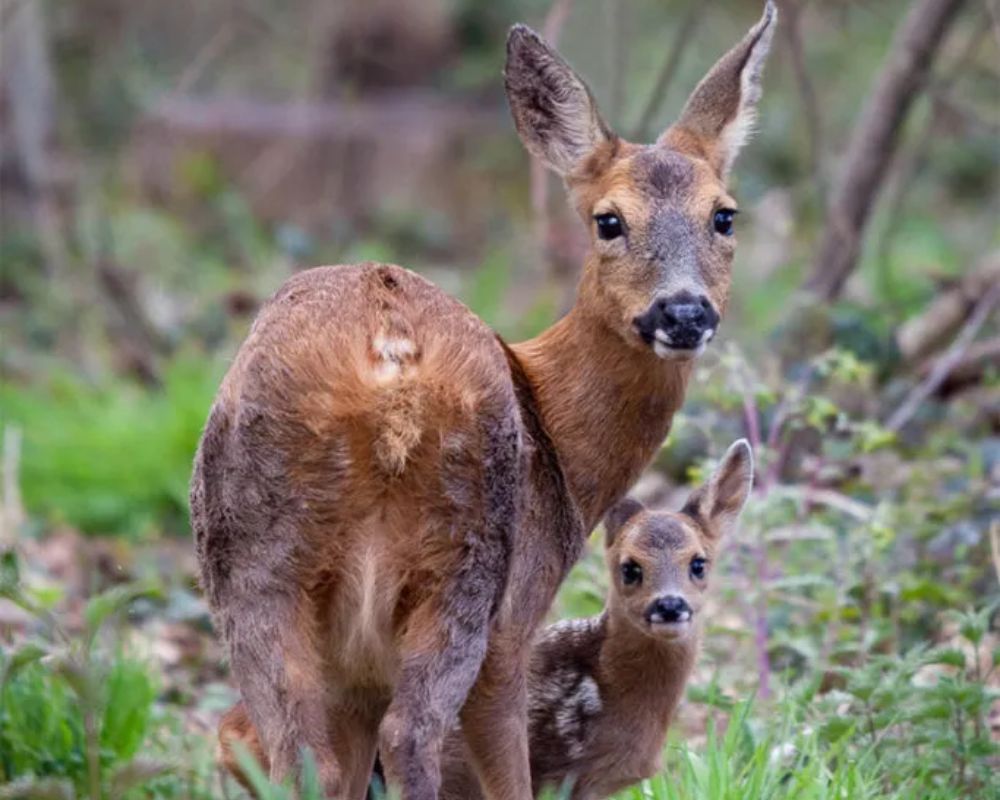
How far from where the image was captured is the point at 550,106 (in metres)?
5.50

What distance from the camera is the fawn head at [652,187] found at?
16.2ft

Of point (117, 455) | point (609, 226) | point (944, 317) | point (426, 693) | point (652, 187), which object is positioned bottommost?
point (117, 455)

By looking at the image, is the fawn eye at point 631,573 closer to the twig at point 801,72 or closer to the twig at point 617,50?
the twig at point 801,72

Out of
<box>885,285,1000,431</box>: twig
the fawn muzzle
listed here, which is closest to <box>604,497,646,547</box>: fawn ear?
the fawn muzzle

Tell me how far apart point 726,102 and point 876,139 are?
11.8 ft

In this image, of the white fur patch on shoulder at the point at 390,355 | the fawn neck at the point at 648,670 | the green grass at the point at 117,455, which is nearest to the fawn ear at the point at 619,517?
the fawn neck at the point at 648,670

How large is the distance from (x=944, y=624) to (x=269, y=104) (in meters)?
14.7

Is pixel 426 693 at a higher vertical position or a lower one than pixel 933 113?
lower

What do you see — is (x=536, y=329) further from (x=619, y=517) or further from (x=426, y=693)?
(x=426, y=693)

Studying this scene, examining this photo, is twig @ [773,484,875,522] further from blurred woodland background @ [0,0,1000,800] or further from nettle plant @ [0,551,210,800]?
nettle plant @ [0,551,210,800]

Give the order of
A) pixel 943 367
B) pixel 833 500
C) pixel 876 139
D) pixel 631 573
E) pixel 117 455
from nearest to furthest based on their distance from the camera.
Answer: pixel 631 573
pixel 833 500
pixel 943 367
pixel 876 139
pixel 117 455

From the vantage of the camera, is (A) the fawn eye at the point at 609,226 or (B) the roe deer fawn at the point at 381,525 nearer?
(B) the roe deer fawn at the point at 381,525

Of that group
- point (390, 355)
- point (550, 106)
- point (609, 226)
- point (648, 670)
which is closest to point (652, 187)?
point (609, 226)

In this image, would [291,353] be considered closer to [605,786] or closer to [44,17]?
[605,786]
